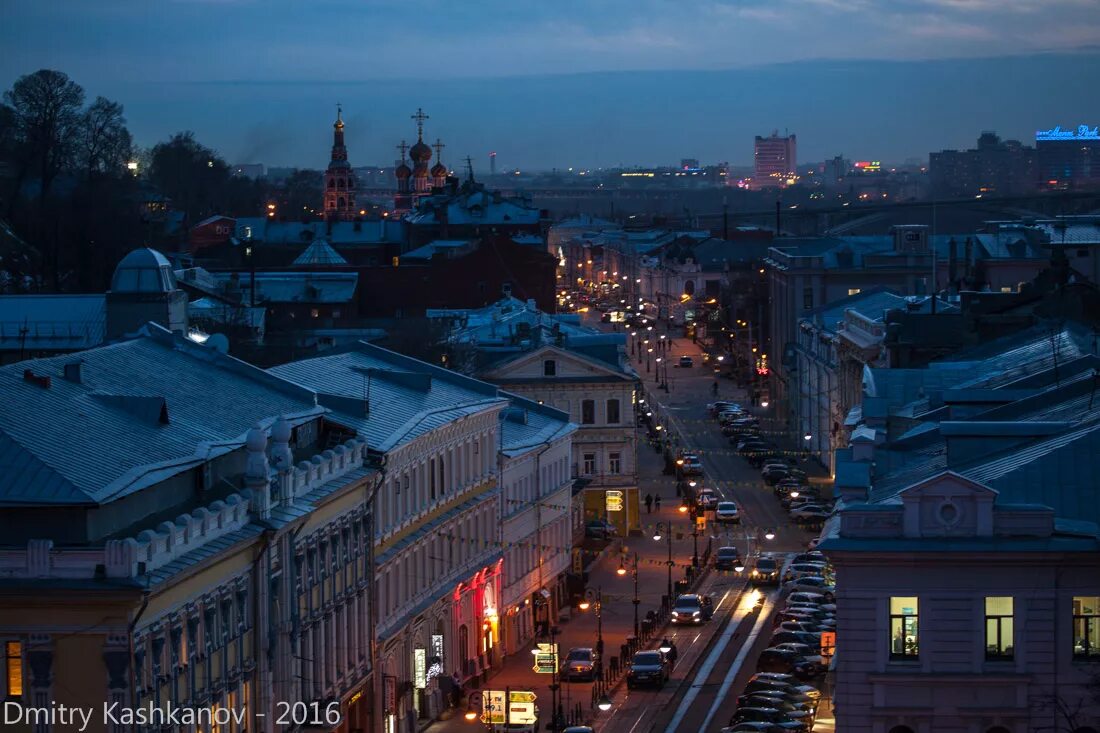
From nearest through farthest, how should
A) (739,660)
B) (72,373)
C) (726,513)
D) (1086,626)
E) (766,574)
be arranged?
(1086,626)
(72,373)
(739,660)
(766,574)
(726,513)

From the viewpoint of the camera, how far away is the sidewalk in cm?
3841

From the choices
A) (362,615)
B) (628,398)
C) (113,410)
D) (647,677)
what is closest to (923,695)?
(113,410)

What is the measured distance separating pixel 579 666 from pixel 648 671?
4.76 ft

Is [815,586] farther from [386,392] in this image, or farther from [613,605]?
[386,392]

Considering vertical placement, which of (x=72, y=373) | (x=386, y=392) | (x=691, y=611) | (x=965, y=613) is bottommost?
(x=691, y=611)

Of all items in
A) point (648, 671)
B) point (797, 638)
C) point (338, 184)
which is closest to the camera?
point (648, 671)

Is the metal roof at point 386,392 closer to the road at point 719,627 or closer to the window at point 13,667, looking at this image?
the road at point 719,627

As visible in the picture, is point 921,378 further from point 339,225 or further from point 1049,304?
point 339,225

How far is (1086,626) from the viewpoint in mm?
23109

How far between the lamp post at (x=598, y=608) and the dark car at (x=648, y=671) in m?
1.07

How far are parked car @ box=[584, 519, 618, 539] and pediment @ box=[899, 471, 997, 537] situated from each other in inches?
1348

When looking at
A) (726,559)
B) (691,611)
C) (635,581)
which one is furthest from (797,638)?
(726,559)

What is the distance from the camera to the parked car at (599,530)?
189 feet

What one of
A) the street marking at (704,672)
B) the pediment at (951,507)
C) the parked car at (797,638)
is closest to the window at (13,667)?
the pediment at (951,507)
